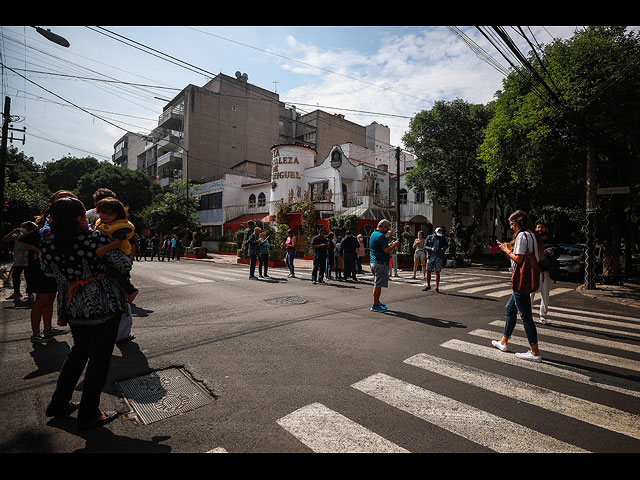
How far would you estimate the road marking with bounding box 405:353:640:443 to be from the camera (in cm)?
291

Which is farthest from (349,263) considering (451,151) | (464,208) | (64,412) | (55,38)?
(464,208)

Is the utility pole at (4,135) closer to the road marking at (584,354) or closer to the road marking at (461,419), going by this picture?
the road marking at (461,419)

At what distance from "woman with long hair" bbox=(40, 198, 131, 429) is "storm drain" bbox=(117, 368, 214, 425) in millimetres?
301

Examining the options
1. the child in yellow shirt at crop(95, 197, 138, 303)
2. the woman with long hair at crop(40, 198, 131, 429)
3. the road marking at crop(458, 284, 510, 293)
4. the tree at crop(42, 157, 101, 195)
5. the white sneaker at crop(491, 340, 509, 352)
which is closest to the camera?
the woman with long hair at crop(40, 198, 131, 429)

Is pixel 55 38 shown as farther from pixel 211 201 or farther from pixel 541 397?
pixel 211 201

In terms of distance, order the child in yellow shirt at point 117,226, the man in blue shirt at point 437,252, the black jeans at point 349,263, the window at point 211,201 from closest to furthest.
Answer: the child in yellow shirt at point 117,226 < the man in blue shirt at point 437,252 < the black jeans at point 349,263 < the window at point 211,201

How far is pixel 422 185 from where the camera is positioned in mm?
27141

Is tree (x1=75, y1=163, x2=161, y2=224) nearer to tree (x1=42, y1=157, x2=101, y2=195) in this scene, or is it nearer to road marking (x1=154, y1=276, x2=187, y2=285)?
tree (x1=42, y1=157, x2=101, y2=195)

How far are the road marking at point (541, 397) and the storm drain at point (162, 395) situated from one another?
2644 mm

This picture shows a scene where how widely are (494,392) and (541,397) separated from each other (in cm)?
45

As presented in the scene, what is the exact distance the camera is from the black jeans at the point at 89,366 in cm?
272

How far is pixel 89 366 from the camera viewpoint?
2.70 m

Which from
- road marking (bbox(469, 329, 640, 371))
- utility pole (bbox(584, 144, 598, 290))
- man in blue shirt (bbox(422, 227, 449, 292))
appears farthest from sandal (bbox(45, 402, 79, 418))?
utility pole (bbox(584, 144, 598, 290))

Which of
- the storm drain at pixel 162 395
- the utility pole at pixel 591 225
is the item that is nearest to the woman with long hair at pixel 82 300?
the storm drain at pixel 162 395
